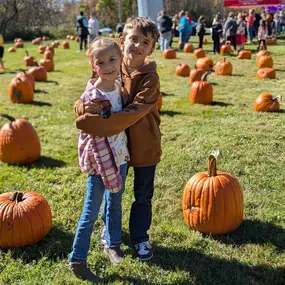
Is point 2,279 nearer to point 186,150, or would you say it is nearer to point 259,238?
point 259,238

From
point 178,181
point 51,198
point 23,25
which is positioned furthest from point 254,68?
point 23,25

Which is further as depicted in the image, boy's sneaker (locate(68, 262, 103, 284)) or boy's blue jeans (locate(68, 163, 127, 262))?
boy's sneaker (locate(68, 262, 103, 284))

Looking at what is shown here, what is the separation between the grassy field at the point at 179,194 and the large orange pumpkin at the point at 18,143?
0.15m

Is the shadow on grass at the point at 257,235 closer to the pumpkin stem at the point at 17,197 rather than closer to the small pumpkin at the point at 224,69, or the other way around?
the pumpkin stem at the point at 17,197

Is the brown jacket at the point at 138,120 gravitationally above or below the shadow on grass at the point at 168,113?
above

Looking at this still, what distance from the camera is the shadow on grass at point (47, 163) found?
550 cm

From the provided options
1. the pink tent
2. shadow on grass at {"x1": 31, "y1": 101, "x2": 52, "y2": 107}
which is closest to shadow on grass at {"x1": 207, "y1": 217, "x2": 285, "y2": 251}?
shadow on grass at {"x1": 31, "y1": 101, "x2": 52, "y2": 107}

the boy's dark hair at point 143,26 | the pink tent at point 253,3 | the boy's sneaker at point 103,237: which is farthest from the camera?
the pink tent at point 253,3

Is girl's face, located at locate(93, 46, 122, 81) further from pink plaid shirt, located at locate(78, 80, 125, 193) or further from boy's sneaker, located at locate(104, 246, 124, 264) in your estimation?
boy's sneaker, located at locate(104, 246, 124, 264)

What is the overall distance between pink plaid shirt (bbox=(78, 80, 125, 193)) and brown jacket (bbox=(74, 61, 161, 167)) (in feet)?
0.33

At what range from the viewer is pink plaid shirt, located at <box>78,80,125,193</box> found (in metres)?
2.83

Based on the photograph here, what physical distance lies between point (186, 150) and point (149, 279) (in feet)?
9.53

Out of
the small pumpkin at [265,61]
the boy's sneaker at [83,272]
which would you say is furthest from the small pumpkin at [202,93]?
the boy's sneaker at [83,272]

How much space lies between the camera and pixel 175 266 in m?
3.29
